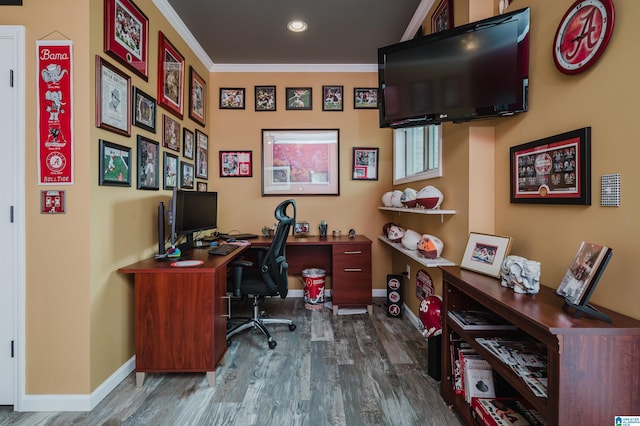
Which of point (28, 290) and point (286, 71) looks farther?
point (286, 71)

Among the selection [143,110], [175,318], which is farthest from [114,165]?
[175,318]

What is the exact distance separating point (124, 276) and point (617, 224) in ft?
8.61

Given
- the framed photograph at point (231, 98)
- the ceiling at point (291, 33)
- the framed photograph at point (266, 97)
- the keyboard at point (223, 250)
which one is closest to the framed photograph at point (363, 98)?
the ceiling at point (291, 33)

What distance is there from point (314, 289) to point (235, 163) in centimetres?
179

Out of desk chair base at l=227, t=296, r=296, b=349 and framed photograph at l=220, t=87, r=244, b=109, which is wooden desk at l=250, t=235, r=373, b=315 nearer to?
desk chair base at l=227, t=296, r=296, b=349

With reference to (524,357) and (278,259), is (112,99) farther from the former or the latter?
(524,357)

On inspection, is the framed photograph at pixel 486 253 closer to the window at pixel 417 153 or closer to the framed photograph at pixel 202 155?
the window at pixel 417 153

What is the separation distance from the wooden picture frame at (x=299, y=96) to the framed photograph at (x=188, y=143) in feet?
4.04

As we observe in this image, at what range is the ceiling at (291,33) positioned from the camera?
8.44 ft

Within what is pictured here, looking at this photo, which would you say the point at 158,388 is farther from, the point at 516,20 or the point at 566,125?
the point at 516,20

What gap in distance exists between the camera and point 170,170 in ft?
8.70

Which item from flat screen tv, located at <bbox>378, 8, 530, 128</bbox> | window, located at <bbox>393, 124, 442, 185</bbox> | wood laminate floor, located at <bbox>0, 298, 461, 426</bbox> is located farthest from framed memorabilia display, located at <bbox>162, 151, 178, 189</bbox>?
window, located at <bbox>393, 124, 442, 185</bbox>

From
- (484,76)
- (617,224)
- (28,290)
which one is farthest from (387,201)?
(28,290)

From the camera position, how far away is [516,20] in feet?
5.10
